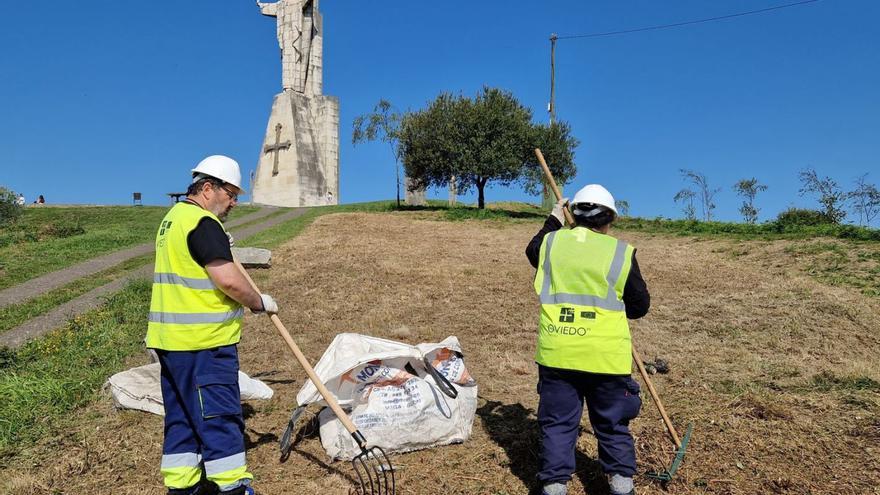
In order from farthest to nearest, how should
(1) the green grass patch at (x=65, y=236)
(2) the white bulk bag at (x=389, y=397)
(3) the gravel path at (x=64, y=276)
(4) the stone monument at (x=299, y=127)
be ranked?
(4) the stone monument at (x=299, y=127)
(1) the green grass patch at (x=65, y=236)
(3) the gravel path at (x=64, y=276)
(2) the white bulk bag at (x=389, y=397)

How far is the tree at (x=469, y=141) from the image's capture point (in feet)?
83.4

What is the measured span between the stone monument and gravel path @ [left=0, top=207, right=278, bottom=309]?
16.4 meters

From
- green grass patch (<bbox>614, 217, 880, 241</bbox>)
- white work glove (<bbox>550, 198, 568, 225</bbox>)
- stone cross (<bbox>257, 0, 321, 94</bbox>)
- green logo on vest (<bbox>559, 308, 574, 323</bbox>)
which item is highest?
stone cross (<bbox>257, 0, 321, 94</bbox>)

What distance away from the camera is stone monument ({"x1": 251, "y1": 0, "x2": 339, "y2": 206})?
3247 centimetres

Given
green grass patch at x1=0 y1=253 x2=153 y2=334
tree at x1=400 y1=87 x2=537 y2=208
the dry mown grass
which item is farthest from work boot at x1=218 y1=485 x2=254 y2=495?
tree at x1=400 y1=87 x2=537 y2=208

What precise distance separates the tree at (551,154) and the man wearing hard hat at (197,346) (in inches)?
929

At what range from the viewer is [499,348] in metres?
7.02

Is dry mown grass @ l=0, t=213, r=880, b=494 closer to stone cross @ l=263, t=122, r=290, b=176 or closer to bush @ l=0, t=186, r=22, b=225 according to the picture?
bush @ l=0, t=186, r=22, b=225

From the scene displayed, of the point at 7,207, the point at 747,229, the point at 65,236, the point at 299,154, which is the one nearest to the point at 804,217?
the point at 747,229

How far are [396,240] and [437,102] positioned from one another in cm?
1386

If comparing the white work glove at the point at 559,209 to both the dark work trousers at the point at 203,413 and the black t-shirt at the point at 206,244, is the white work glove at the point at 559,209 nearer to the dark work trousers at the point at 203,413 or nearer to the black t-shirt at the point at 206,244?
the black t-shirt at the point at 206,244

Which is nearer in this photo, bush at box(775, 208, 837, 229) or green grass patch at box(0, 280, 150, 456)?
Answer: green grass patch at box(0, 280, 150, 456)

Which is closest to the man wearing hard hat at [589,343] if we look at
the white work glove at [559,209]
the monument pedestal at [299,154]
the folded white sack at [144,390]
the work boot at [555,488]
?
the work boot at [555,488]

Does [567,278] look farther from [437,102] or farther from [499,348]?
[437,102]
